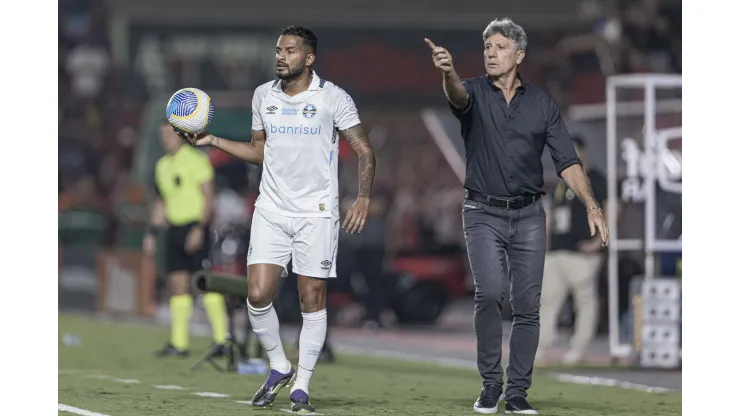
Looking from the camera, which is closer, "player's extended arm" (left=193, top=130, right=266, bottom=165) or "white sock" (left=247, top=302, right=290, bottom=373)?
"player's extended arm" (left=193, top=130, right=266, bottom=165)

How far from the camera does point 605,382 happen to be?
14867 millimetres

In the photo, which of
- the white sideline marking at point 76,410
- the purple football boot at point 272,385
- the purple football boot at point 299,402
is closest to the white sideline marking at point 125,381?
the white sideline marking at point 76,410

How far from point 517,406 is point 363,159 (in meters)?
1.76

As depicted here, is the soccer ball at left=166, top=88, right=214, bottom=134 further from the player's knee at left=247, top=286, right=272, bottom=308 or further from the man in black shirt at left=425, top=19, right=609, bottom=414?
the man in black shirt at left=425, top=19, right=609, bottom=414

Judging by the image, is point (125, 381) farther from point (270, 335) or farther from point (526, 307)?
point (526, 307)

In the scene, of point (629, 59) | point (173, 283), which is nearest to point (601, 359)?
point (173, 283)

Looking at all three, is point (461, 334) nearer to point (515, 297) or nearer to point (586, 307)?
point (586, 307)

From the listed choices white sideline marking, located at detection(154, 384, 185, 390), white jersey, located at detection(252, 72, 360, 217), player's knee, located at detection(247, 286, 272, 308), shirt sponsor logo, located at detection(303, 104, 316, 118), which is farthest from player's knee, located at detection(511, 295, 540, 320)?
white sideline marking, located at detection(154, 384, 185, 390)

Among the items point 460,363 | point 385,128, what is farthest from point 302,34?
point 385,128

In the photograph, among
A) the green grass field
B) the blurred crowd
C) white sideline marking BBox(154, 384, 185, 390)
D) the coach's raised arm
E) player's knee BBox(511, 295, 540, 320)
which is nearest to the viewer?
the coach's raised arm

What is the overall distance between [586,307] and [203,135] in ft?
23.1

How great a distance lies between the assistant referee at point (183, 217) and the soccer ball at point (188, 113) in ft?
20.3

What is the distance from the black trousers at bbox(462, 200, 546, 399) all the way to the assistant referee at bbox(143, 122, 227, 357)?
6.34m

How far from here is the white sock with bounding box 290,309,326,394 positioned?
35.6ft
